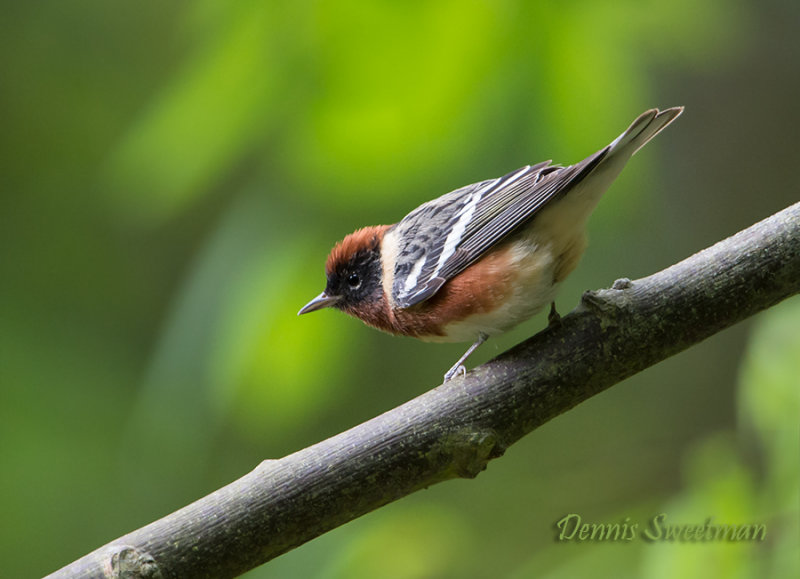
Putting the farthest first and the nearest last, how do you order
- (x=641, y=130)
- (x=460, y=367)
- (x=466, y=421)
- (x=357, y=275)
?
(x=357, y=275)
(x=460, y=367)
(x=641, y=130)
(x=466, y=421)

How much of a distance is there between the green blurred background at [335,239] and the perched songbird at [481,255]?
0.43ft

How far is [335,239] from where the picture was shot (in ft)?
11.7

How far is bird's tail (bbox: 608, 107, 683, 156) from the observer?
2873 millimetres

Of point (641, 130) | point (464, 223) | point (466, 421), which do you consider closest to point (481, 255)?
point (464, 223)

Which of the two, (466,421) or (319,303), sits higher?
(319,303)

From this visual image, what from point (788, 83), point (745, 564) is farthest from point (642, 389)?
point (745, 564)

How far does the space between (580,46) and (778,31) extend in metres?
2.92

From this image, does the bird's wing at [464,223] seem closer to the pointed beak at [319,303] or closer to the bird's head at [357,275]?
the bird's head at [357,275]

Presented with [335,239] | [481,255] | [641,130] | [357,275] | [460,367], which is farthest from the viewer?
[357,275]

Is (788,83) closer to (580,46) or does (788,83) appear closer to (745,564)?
(580,46)
